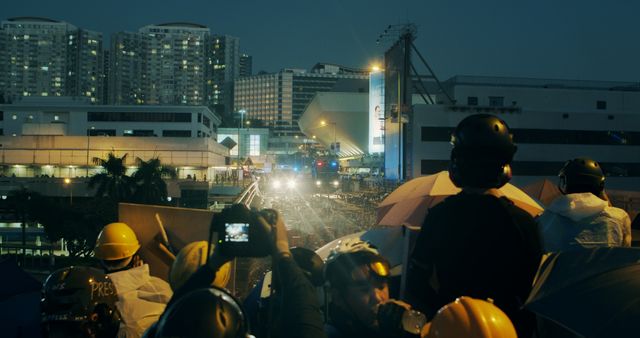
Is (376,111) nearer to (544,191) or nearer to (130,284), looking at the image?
(544,191)

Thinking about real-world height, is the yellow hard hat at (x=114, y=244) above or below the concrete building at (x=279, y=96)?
below

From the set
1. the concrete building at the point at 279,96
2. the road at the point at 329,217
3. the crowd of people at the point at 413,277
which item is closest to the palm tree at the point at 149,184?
the road at the point at 329,217

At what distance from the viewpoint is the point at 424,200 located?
6.72 meters

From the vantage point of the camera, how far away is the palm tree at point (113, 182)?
35031mm

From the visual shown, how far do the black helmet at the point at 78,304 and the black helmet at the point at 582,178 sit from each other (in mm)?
3664

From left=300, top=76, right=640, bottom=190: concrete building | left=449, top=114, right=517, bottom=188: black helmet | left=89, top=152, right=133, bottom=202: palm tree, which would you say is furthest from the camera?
left=300, top=76, right=640, bottom=190: concrete building

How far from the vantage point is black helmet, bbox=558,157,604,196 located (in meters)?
4.38

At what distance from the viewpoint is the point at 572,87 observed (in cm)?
5747

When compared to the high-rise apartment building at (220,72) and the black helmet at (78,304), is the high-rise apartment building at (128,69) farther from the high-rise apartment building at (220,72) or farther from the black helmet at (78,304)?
the black helmet at (78,304)

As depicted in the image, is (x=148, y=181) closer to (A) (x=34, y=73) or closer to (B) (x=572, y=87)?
(B) (x=572, y=87)

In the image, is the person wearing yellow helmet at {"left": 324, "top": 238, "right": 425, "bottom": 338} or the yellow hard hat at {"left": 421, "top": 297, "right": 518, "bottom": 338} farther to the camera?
the person wearing yellow helmet at {"left": 324, "top": 238, "right": 425, "bottom": 338}

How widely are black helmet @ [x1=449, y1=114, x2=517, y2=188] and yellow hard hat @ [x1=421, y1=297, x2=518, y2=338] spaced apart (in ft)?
3.33

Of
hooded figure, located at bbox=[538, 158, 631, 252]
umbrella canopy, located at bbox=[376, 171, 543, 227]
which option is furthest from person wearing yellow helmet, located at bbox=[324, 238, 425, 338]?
umbrella canopy, located at bbox=[376, 171, 543, 227]

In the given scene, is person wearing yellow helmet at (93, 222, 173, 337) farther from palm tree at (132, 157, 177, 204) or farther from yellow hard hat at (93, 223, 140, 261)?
palm tree at (132, 157, 177, 204)
